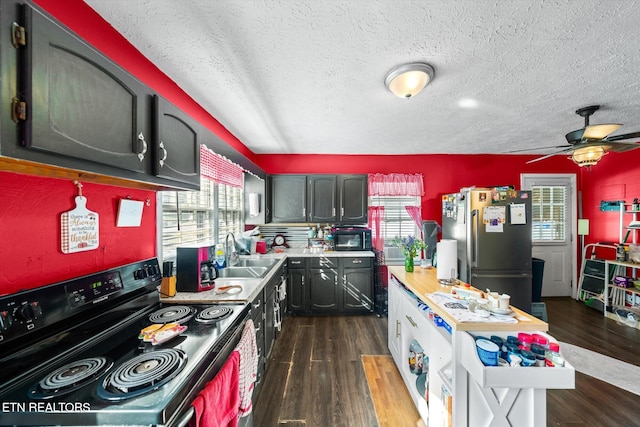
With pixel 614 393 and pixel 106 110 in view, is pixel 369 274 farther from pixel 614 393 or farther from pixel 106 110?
pixel 106 110

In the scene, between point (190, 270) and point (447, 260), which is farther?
point (447, 260)

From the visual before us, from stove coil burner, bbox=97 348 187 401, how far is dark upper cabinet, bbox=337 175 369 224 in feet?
9.66

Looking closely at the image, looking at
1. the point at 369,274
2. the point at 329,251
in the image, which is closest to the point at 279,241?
the point at 329,251

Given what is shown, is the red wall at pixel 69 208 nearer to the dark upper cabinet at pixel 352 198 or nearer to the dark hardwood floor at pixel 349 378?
the dark hardwood floor at pixel 349 378

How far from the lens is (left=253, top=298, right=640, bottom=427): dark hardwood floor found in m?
1.76

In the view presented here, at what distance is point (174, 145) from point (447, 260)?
1998 millimetres

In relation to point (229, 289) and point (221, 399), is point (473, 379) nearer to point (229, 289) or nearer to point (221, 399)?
point (221, 399)

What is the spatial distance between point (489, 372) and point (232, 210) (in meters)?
3.05

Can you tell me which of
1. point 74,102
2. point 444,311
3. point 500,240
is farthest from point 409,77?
point 500,240

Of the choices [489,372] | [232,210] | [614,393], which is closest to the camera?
[489,372]

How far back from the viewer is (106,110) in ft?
2.96

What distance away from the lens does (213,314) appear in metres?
1.36

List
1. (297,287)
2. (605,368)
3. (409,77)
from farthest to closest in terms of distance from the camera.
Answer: (297,287), (605,368), (409,77)

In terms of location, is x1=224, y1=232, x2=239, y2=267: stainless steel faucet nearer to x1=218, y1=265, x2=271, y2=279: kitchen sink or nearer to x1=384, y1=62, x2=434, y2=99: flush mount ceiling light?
x1=218, y1=265, x2=271, y2=279: kitchen sink
